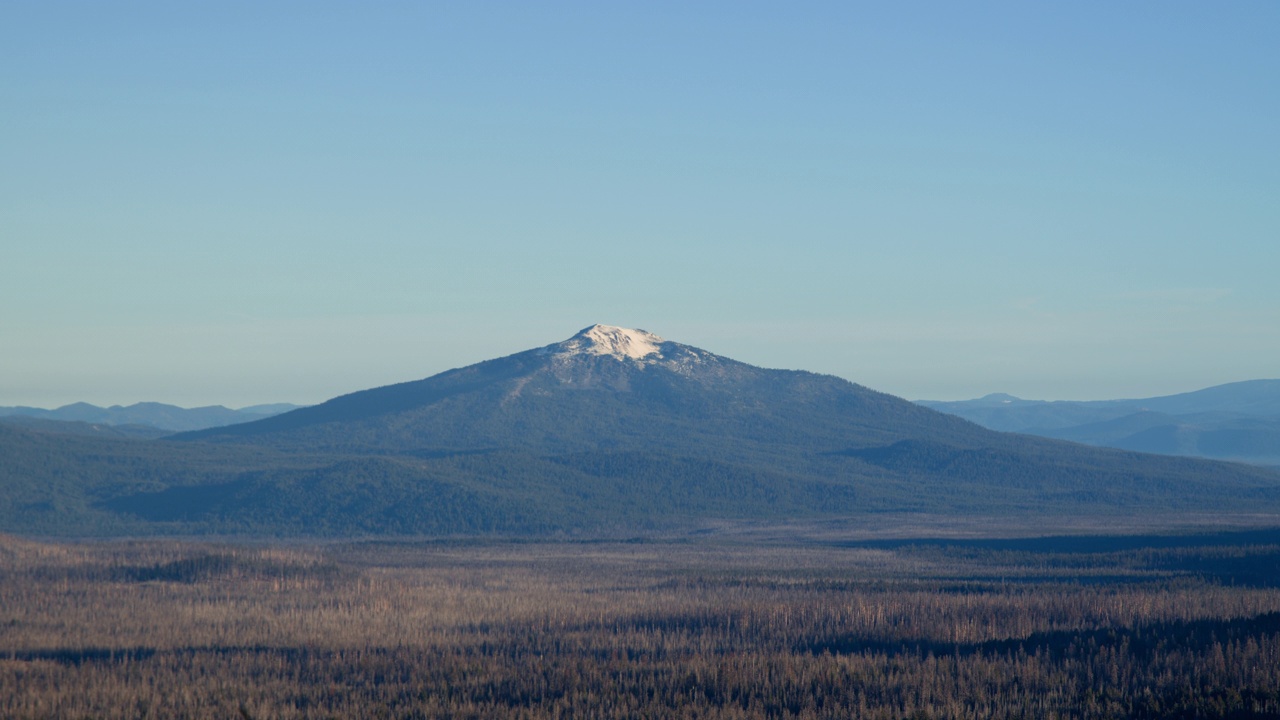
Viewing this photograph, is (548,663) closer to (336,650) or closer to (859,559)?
(336,650)

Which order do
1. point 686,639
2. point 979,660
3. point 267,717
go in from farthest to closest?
point 686,639 → point 979,660 → point 267,717

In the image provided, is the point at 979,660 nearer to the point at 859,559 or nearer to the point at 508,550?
the point at 859,559

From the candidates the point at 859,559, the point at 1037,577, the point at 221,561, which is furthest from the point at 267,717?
the point at 859,559

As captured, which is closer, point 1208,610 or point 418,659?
point 418,659

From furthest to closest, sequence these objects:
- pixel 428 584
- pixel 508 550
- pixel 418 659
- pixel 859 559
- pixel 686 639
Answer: pixel 508 550, pixel 859 559, pixel 428 584, pixel 686 639, pixel 418 659

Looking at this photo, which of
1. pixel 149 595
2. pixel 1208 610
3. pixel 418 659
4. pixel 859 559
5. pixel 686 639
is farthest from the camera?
pixel 859 559

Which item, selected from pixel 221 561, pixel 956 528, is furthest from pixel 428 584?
pixel 956 528
